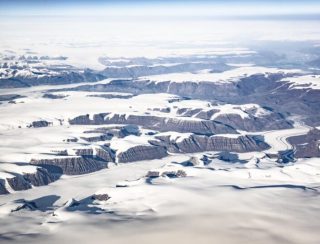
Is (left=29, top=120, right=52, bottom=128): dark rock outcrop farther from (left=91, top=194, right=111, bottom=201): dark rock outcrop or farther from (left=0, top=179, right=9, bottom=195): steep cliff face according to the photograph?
(left=91, top=194, right=111, bottom=201): dark rock outcrop

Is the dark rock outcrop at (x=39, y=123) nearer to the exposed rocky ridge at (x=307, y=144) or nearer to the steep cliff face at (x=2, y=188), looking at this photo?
the steep cliff face at (x=2, y=188)

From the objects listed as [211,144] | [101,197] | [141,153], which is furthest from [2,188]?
[211,144]

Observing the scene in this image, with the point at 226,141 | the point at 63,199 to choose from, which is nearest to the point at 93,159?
the point at 63,199

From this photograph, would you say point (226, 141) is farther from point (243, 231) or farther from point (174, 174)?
point (243, 231)

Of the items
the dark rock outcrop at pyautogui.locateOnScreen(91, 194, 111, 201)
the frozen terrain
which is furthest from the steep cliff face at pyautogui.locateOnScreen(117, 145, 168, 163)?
the dark rock outcrop at pyautogui.locateOnScreen(91, 194, 111, 201)

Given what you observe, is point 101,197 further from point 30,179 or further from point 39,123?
point 39,123

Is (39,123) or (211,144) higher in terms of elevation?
(39,123)
